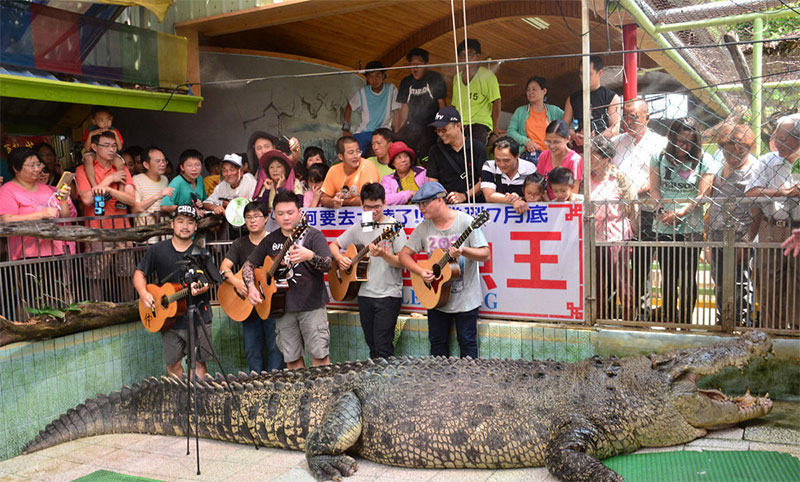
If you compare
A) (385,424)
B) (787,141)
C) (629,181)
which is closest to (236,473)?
(385,424)

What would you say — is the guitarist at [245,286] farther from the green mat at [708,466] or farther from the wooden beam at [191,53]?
the green mat at [708,466]

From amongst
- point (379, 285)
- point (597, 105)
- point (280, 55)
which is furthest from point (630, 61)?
point (280, 55)

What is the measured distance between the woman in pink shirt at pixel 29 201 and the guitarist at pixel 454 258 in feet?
10.4

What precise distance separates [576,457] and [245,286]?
3.19m

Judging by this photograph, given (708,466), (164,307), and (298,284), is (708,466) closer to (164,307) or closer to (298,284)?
(298,284)

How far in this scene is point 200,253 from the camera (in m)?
5.87

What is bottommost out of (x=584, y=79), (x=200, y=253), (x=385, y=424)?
(x=385, y=424)

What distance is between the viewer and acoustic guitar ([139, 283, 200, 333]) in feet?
18.3

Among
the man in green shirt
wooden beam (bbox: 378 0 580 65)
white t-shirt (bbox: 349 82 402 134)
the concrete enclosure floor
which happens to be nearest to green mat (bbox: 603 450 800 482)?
the concrete enclosure floor

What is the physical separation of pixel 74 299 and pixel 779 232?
5844 mm

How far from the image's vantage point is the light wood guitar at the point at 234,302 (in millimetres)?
5738

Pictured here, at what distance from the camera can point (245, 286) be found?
18.4ft

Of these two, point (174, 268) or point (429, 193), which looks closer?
point (429, 193)

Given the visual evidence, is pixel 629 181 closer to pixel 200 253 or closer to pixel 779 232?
pixel 779 232
